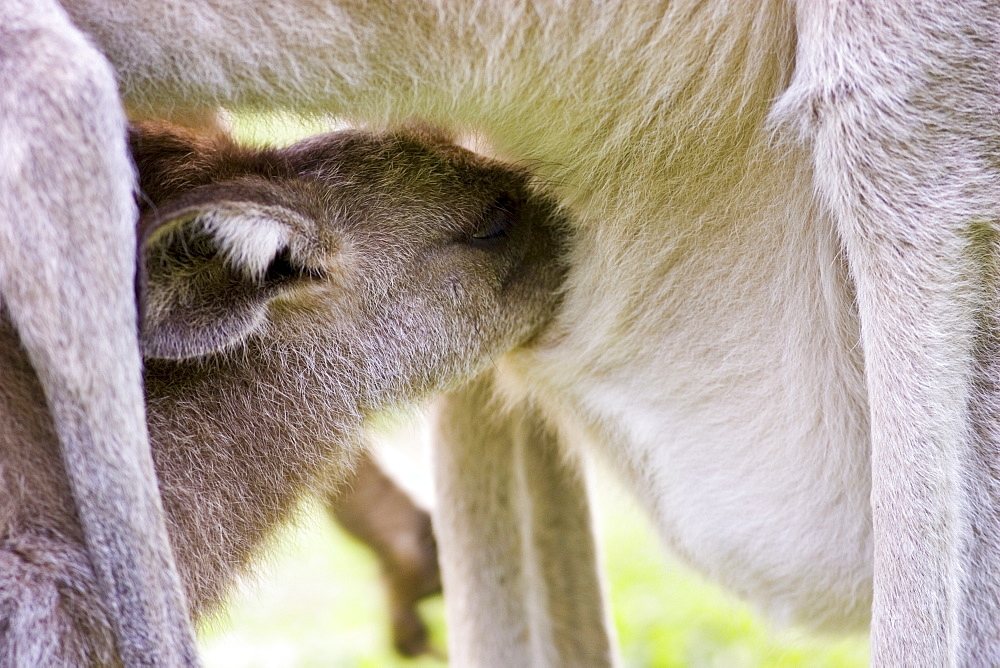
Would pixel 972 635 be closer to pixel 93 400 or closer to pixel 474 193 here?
pixel 474 193

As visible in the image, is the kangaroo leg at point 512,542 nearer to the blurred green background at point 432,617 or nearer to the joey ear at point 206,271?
the blurred green background at point 432,617

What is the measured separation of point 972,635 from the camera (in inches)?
95.3

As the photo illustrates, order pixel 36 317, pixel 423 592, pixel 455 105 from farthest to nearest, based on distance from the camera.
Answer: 1. pixel 423 592
2. pixel 455 105
3. pixel 36 317

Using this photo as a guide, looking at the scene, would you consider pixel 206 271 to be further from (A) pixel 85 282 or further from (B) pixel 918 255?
(B) pixel 918 255

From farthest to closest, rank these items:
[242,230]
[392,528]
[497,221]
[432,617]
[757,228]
A: [432,617] < [392,528] < [497,221] < [757,228] < [242,230]

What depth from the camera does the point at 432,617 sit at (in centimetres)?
491

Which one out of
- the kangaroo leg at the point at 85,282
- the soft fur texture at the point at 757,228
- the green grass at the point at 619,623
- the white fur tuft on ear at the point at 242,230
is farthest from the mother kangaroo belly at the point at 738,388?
the kangaroo leg at the point at 85,282

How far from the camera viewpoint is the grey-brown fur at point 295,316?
8.11 feet

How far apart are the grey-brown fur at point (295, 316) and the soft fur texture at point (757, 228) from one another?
0.68 feet

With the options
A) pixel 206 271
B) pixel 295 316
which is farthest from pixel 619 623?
pixel 206 271

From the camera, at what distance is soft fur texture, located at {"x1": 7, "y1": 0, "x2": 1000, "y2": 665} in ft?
7.43

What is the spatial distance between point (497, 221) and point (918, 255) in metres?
1.04

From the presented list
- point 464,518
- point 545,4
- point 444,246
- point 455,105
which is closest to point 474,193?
point 444,246

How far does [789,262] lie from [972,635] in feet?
2.71
